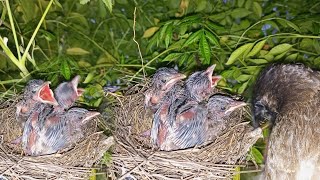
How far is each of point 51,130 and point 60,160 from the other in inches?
2.2

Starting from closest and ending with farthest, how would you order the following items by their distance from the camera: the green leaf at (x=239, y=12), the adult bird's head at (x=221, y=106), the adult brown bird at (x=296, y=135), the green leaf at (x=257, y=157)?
the adult brown bird at (x=296, y=135) → the adult bird's head at (x=221, y=106) → the green leaf at (x=257, y=157) → the green leaf at (x=239, y=12)

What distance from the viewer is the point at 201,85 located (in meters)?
0.94

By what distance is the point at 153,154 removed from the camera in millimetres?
866

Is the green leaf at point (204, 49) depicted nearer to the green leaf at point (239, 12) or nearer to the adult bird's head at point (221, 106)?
the adult bird's head at point (221, 106)

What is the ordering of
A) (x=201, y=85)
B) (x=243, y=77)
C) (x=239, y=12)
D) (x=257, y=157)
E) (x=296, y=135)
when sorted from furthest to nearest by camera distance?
(x=239, y=12) → (x=243, y=77) → (x=257, y=157) → (x=201, y=85) → (x=296, y=135)

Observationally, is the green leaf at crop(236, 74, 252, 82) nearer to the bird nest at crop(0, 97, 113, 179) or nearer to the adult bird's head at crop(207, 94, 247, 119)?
the adult bird's head at crop(207, 94, 247, 119)

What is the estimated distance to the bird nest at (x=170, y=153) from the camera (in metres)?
0.87

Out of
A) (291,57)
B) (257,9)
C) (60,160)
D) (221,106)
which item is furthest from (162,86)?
(257,9)

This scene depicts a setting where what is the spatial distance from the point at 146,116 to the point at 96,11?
83 centimetres

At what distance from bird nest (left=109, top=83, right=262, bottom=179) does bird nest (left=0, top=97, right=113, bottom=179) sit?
0.03 metres

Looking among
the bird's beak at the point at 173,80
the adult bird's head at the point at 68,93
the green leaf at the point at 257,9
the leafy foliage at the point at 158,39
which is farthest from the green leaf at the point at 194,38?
the green leaf at the point at 257,9

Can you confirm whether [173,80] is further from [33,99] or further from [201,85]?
[33,99]

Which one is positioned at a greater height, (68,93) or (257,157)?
(68,93)

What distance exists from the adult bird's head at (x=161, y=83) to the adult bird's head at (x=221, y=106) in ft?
0.22
